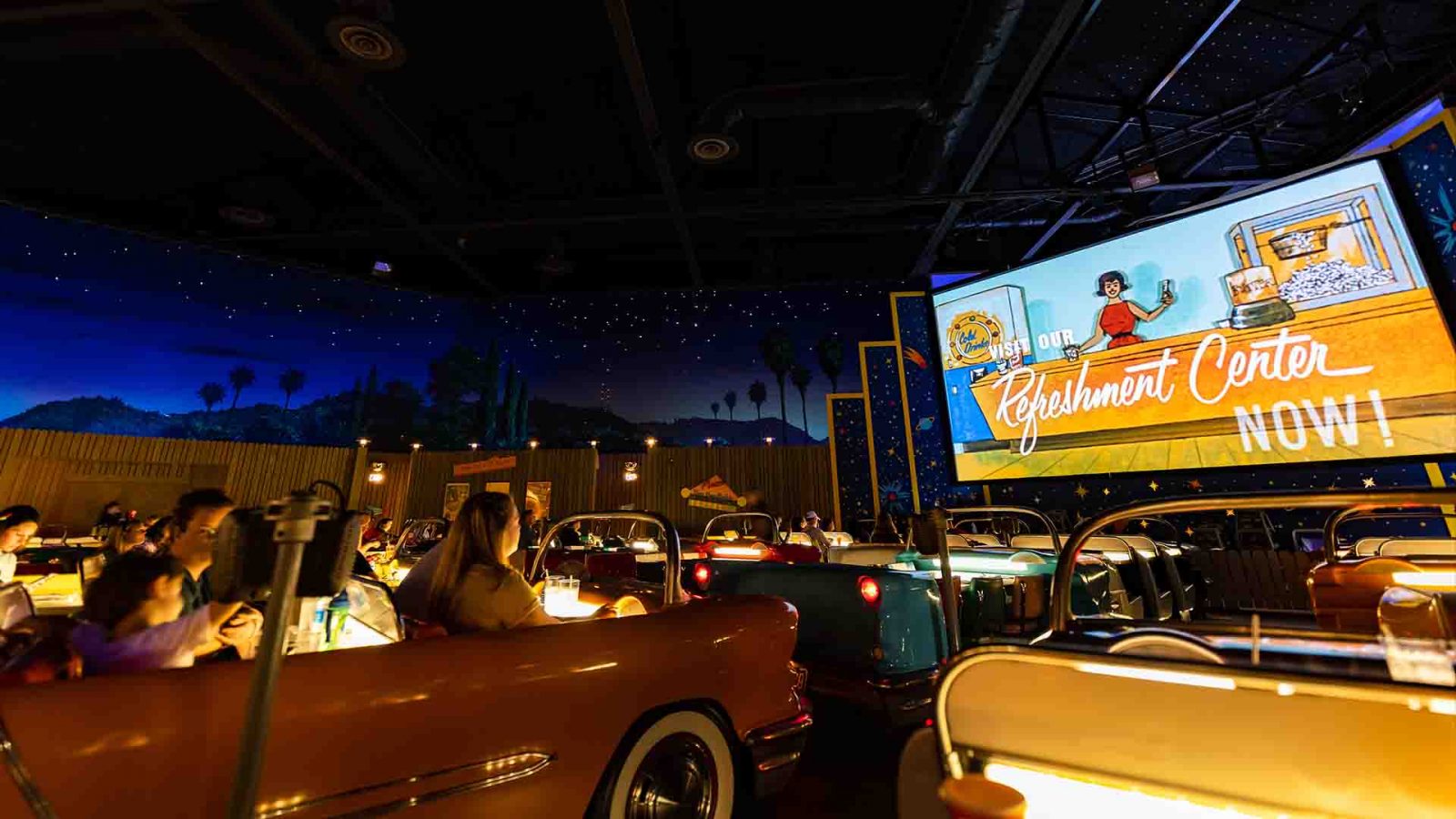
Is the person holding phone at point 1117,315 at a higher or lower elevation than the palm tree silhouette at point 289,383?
lower

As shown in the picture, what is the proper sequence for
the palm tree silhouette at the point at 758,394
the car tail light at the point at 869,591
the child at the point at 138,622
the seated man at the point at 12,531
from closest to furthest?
the child at the point at 138,622 → the car tail light at the point at 869,591 → the seated man at the point at 12,531 → the palm tree silhouette at the point at 758,394

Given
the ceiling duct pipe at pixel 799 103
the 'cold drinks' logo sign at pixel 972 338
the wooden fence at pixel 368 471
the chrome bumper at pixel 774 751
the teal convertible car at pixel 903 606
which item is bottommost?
the chrome bumper at pixel 774 751

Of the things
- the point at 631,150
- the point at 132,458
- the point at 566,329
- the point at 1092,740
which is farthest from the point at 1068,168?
the point at 132,458

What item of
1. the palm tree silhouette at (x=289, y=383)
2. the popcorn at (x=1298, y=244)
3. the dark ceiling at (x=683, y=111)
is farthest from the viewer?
the palm tree silhouette at (x=289, y=383)

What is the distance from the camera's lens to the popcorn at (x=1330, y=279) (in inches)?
183

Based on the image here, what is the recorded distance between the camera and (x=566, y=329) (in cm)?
1911

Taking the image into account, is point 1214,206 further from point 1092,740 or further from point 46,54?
point 46,54

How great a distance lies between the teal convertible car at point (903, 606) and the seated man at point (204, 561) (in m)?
2.51

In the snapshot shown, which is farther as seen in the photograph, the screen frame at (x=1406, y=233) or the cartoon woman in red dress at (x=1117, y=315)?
the cartoon woman in red dress at (x=1117, y=315)

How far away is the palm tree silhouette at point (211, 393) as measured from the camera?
18.1 meters

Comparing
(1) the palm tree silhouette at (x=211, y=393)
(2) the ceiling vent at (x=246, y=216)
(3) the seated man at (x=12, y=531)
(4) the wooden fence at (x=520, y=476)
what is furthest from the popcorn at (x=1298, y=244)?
(1) the palm tree silhouette at (x=211, y=393)

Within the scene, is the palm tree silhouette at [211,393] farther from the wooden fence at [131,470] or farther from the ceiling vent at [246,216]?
the ceiling vent at [246,216]

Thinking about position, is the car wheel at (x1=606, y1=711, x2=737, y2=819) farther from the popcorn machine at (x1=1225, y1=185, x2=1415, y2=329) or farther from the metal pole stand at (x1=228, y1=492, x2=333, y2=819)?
the popcorn machine at (x1=1225, y1=185, x2=1415, y2=329)

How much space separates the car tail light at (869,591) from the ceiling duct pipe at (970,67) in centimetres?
608
